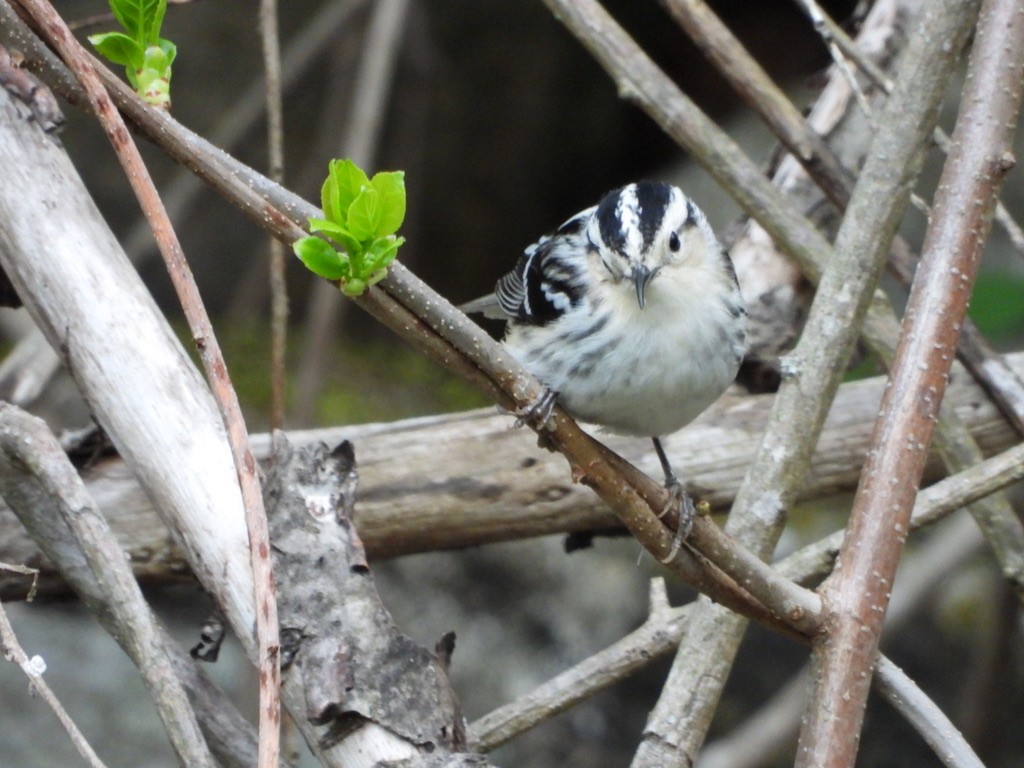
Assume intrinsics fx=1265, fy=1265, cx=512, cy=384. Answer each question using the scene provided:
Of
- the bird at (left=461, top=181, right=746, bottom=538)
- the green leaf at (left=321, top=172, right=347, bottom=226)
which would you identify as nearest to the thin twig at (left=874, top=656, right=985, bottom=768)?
the bird at (left=461, top=181, right=746, bottom=538)

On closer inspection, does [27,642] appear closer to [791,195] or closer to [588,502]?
[588,502]

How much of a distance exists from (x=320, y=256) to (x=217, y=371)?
0.19m

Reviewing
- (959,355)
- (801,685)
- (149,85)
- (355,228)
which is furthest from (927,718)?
(801,685)

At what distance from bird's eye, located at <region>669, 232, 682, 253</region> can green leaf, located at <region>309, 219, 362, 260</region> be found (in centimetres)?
106

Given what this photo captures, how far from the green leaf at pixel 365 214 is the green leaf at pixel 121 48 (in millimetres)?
401

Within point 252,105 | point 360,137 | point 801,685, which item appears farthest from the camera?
point 252,105

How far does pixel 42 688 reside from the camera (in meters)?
1.55

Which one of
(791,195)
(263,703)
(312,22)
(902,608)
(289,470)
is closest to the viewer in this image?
(263,703)

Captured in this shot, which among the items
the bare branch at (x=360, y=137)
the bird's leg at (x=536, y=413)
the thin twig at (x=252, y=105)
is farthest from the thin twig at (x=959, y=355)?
the thin twig at (x=252, y=105)

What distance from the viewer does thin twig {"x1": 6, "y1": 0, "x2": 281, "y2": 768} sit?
135 cm

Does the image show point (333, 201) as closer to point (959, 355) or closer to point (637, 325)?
point (637, 325)

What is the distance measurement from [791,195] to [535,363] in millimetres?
1325

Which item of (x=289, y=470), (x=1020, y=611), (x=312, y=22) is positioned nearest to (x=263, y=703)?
(x=289, y=470)

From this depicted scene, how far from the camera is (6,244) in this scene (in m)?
2.19
